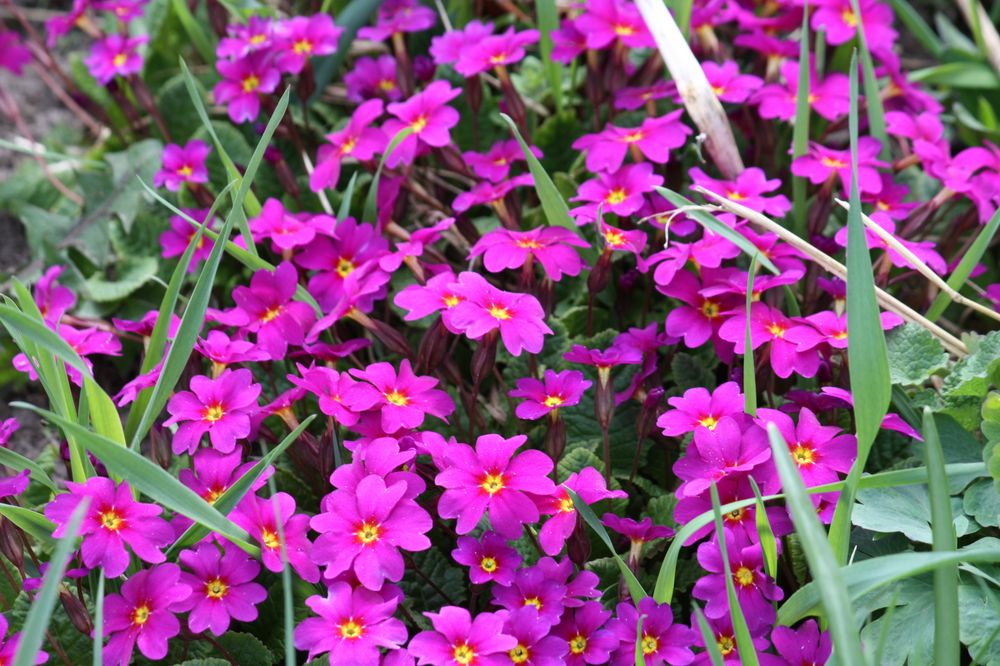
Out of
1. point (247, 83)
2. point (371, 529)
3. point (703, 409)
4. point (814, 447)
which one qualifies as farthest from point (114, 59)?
point (814, 447)

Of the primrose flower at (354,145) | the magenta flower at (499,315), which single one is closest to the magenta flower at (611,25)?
the primrose flower at (354,145)

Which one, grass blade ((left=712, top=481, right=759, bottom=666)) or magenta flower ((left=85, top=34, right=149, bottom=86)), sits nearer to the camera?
grass blade ((left=712, top=481, right=759, bottom=666))

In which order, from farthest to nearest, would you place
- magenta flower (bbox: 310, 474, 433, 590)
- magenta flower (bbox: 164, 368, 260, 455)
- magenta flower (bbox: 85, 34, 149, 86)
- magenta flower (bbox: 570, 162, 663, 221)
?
magenta flower (bbox: 85, 34, 149, 86), magenta flower (bbox: 570, 162, 663, 221), magenta flower (bbox: 164, 368, 260, 455), magenta flower (bbox: 310, 474, 433, 590)

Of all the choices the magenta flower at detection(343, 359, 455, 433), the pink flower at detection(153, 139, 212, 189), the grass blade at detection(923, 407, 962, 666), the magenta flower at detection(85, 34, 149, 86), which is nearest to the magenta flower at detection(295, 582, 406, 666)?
the magenta flower at detection(343, 359, 455, 433)

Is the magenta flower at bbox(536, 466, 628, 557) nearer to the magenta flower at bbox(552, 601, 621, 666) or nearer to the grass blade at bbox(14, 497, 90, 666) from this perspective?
the magenta flower at bbox(552, 601, 621, 666)

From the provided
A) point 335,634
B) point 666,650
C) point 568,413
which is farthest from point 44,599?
point 568,413

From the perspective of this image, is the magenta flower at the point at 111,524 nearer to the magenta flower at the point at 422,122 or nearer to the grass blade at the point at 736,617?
the grass blade at the point at 736,617
